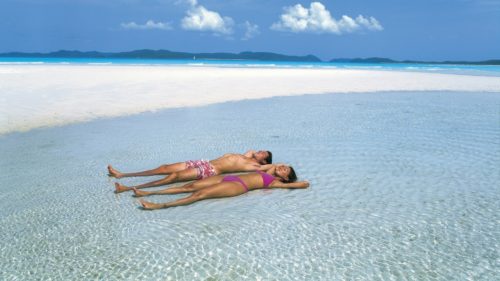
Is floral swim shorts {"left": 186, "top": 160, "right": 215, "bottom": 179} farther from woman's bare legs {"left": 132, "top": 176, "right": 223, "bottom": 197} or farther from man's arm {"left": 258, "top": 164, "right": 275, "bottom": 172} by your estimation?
man's arm {"left": 258, "top": 164, "right": 275, "bottom": 172}

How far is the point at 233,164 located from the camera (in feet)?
20.7

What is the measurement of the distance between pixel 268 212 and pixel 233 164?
1.48m

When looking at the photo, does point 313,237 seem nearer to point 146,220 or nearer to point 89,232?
point 146,220

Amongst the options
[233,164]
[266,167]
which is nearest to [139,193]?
[233,164]

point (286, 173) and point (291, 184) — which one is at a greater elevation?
point (286, 173)

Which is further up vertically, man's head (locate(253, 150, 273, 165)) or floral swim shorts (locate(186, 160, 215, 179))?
man's head (locate(253, 150, 273, 165))

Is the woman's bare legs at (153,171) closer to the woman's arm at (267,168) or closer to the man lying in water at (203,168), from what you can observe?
the man lying in water at (203,168)

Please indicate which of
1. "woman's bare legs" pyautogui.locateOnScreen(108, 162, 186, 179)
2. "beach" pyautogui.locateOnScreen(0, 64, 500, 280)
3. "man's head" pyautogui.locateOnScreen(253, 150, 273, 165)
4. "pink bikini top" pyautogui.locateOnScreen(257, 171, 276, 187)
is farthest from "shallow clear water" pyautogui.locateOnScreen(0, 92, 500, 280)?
"man's head" pyautogui.locateOnScreen(253, 150, 273, 165)

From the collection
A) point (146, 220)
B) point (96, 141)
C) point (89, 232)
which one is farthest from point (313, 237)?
point (96, 141)

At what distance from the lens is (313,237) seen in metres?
4.30

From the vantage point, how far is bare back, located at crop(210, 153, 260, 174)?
6.28 meters

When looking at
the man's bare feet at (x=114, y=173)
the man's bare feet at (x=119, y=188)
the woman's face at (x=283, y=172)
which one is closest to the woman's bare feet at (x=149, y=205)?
the man's bare feet at (x=119, y=188)

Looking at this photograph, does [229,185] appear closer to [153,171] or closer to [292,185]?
[292,185]

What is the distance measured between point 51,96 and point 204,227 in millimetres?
12658
